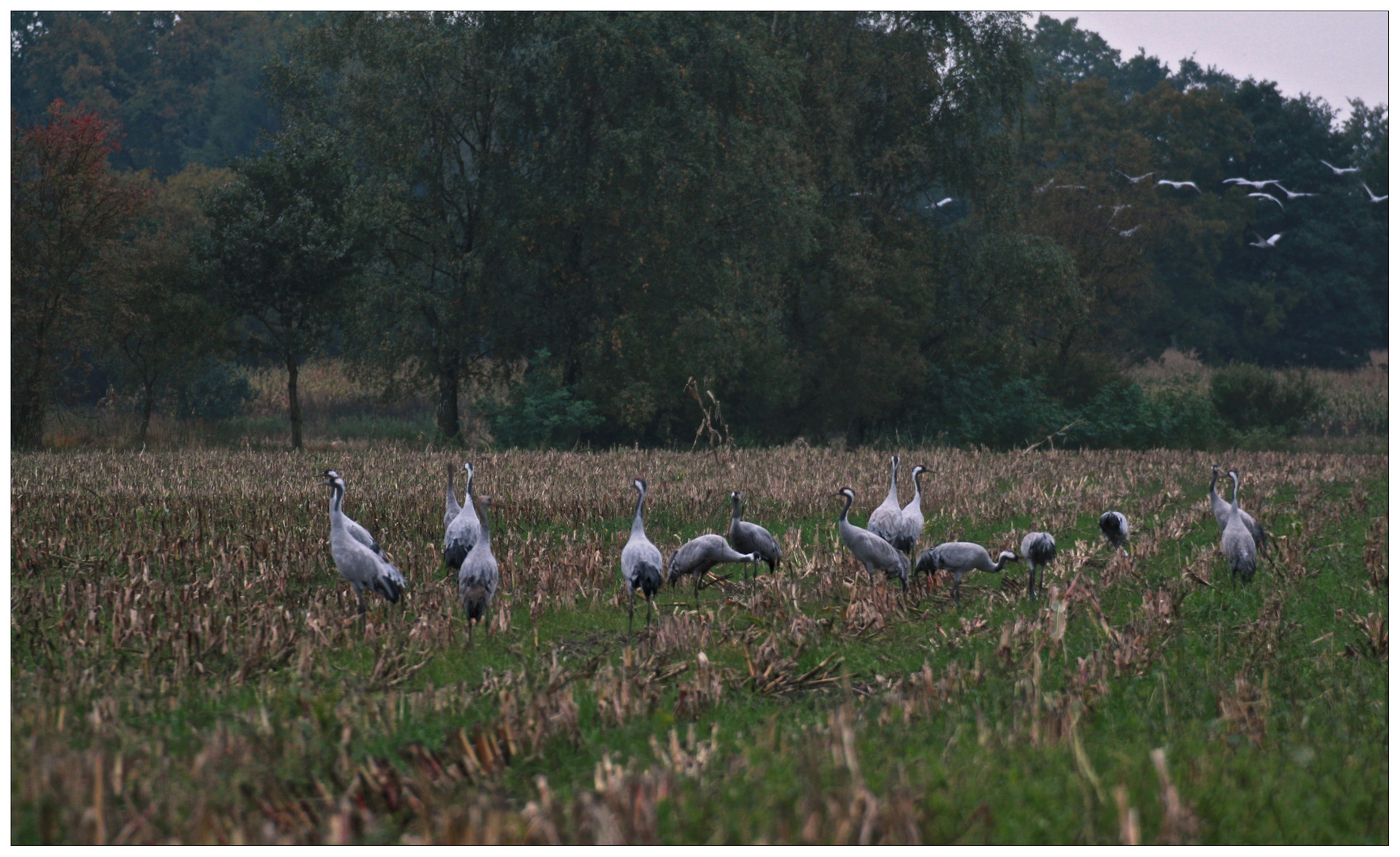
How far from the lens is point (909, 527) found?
11.8 metres

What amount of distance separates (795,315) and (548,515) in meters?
22.9

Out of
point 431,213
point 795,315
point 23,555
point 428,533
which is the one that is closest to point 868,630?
point 428,533

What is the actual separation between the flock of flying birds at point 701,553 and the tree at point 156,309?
65.3 feet

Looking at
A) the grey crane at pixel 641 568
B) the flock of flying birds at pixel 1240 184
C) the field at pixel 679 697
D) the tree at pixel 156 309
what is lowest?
the field at pixel 679 697

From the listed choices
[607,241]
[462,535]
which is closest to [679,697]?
[462,535]

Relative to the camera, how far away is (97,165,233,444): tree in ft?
91.7

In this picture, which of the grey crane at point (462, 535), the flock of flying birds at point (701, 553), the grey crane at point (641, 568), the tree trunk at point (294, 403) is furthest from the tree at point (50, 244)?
the grey crane at point (641, 568)

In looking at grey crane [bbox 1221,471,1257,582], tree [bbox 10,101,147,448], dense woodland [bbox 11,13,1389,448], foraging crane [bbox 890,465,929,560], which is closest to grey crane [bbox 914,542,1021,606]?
foraging crane [bbox 890,465,929,560]

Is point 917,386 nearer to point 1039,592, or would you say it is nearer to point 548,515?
point 548,515

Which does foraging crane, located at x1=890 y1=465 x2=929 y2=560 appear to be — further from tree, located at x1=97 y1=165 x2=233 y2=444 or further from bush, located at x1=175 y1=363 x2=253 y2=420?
bush, located at x1=175 y1=363 x2=253 y2=420

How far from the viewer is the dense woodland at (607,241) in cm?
2927

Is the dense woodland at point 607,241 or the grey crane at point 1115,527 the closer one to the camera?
the grey crane at point 1115,527

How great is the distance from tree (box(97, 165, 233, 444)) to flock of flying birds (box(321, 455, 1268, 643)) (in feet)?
65.3

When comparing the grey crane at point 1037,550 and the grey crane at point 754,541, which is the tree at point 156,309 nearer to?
the grey crane at point 754,541
